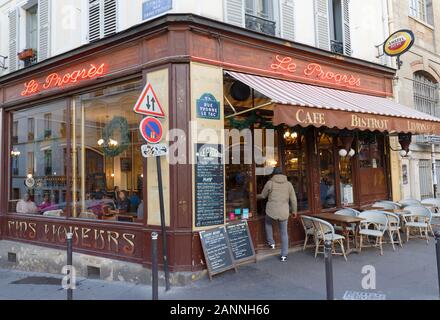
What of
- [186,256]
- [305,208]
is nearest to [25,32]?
[186,256]

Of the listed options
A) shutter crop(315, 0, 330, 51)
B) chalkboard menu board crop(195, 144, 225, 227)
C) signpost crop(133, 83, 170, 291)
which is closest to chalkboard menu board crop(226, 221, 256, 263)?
chalkboard menu board crop(195, 144, 225, 227)

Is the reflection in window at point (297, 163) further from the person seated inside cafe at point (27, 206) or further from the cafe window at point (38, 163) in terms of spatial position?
the person seated inside cafe at point (27, 206)

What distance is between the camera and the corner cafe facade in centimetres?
595

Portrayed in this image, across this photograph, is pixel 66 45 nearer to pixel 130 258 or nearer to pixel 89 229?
pixel 89 229

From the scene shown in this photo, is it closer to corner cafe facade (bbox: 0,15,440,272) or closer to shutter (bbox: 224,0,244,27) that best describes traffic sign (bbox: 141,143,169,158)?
corner cafe facade (bbox: 0,15,440,272)

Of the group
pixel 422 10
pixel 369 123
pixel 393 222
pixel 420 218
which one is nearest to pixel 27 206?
pixel 369 123

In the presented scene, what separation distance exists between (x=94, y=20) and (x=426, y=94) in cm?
1020

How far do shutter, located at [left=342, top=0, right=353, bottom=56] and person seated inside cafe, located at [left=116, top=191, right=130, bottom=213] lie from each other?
635 centimetres

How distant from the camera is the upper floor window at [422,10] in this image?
11.5 meters

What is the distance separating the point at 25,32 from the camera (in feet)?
31.0

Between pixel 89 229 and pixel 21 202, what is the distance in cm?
318

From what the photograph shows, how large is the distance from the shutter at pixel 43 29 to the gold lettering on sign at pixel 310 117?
20.4ft

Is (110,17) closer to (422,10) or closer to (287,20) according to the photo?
(287,20)

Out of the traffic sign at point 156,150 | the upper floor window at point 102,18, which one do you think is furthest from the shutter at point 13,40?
the traffic sign at point 156,150
